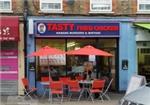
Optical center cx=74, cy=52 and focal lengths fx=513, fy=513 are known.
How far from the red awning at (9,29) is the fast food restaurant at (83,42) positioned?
23.9 inches

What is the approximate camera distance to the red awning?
→ 69.3 feet

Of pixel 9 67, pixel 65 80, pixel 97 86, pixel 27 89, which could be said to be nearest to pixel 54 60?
pixel 65 80

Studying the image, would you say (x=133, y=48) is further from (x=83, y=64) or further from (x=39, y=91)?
(x=39, y=91)

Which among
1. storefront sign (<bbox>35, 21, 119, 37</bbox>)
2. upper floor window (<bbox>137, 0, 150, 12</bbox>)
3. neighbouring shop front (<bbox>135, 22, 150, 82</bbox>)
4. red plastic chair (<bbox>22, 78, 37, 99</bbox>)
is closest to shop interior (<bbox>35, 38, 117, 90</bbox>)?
storefront sign (<bbox>35, 21, 119, 37</bbox>)

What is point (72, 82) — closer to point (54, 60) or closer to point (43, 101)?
point (43, 101)

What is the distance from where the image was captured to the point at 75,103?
18.9 metres

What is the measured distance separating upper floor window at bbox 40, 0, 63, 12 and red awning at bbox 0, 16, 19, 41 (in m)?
1.56

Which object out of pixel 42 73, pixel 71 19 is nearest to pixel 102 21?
pixel 71 19

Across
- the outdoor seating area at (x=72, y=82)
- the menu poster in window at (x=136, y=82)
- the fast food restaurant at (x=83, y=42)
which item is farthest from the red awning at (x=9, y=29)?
the menu poster in window at (x=136, y=82)

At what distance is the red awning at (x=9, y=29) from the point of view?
69.3 ft

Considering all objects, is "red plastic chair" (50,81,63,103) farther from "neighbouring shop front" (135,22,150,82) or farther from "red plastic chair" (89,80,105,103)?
"neighbouring shop front" (135,22,150,82)

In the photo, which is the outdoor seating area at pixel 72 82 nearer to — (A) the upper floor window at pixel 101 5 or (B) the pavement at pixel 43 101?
(B) the pavement at pixel 43 101

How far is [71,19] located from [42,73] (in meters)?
2.67

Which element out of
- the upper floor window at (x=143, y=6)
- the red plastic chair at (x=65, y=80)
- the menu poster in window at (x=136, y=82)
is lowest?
the red plastic chair at (x=65, y=80)
